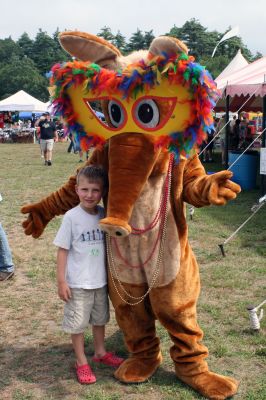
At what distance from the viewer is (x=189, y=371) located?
3.09 meters

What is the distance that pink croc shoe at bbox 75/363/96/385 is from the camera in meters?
3.23

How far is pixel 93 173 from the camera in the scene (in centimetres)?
299

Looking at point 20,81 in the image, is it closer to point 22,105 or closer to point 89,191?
point 22,105

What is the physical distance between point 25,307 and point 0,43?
102692 mm

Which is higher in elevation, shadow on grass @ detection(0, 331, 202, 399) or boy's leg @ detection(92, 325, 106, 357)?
boy's leg @ detection(92, 325, 106, 357)

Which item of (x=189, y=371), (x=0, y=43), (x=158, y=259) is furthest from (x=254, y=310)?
(x=0, y=43)

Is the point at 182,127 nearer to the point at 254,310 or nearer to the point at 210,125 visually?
the point at 210,125

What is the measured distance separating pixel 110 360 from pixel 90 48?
2030 mm

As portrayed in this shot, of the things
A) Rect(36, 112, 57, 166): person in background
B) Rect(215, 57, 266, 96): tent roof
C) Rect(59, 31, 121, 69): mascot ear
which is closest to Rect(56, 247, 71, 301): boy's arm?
Rect(59, 31, 121, 69): mascot ear

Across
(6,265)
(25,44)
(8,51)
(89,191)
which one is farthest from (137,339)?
(25,44)

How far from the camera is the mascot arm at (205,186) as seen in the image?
8.73 feet

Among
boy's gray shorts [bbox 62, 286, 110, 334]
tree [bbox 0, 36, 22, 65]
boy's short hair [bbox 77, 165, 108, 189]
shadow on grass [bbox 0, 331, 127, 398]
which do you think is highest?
tree [bbox 0, 36, 22, 65]

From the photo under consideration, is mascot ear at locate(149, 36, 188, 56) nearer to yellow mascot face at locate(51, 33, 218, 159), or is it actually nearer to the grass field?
yellow mascot face at locate(51, 33, 218, 159)

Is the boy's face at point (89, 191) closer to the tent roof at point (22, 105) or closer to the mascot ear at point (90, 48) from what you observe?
the mascot ear at point (90, 48)
